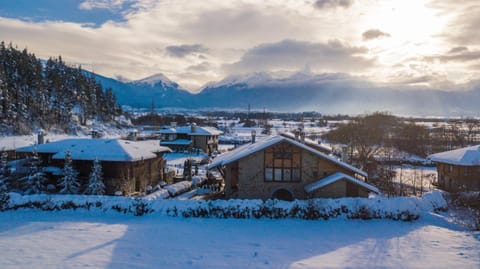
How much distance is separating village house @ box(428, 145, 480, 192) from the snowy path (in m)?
14.6

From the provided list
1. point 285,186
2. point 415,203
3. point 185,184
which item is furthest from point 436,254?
point 185,184

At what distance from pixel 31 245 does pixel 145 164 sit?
1735 cm

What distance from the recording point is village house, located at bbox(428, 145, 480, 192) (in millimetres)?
27578

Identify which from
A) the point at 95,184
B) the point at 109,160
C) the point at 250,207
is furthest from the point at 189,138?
the point at 250,207

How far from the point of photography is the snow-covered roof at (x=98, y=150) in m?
26.0

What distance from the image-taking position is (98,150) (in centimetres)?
2678

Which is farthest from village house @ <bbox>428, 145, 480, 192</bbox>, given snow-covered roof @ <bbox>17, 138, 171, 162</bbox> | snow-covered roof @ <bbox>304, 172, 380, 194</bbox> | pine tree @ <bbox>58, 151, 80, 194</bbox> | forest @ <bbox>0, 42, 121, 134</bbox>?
forest @ <bbox>0, 42, 121, 134</bbox>

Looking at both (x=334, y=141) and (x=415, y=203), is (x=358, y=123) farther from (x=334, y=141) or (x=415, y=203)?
(x=415, y=203)

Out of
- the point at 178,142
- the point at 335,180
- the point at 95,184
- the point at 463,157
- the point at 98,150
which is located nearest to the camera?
the point at 335,180

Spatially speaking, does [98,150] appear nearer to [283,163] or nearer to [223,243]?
[283,163]

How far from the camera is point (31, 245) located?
39.4 ft

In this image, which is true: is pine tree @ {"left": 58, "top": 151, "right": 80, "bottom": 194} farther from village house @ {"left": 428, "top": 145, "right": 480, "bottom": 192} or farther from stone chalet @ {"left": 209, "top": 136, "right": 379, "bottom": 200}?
village house @ {"left": 428, "top": 145, "right": 480, "bottom": 192}

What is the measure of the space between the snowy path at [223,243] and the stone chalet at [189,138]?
42933mm

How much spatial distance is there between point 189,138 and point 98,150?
112ft
